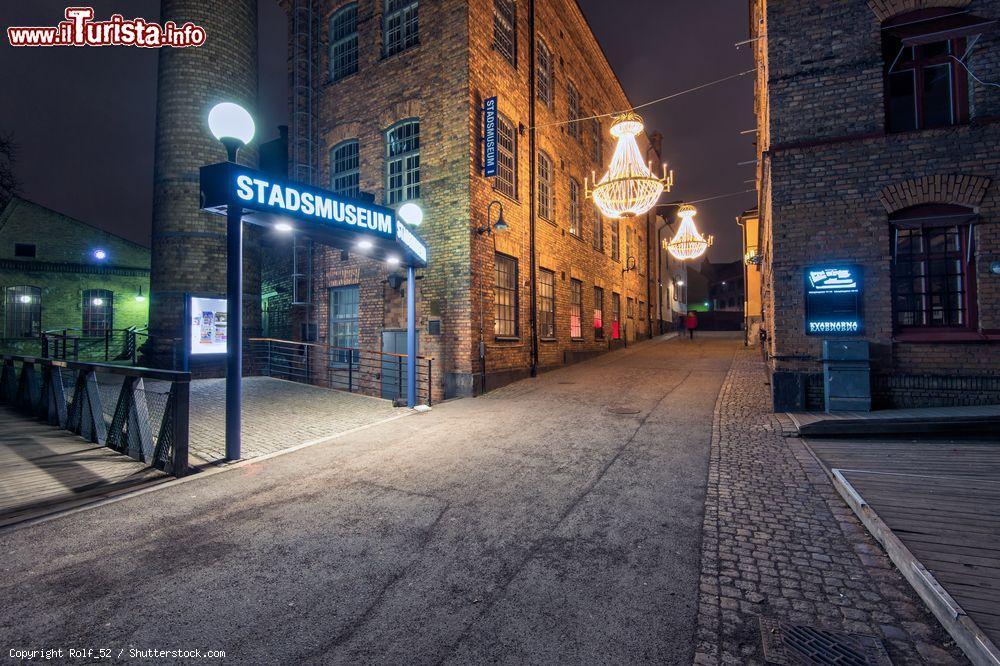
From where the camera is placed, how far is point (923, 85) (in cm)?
777

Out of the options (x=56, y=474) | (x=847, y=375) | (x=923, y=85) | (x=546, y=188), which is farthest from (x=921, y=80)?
(x=56, y=474)

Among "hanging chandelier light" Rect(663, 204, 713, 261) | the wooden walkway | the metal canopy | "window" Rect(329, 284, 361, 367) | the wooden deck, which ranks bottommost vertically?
the wooden walkway

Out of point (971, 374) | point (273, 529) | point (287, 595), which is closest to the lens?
point (287, 595)

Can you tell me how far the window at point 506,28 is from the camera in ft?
40.8

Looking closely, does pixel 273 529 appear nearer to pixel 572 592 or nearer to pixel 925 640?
pixel 572 592

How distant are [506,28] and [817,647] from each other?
15.1 meters

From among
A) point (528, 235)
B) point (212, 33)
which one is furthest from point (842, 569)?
point (212, 33)

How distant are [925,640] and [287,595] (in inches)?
143

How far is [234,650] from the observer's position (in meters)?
2.34

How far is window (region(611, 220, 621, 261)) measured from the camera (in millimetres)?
21688

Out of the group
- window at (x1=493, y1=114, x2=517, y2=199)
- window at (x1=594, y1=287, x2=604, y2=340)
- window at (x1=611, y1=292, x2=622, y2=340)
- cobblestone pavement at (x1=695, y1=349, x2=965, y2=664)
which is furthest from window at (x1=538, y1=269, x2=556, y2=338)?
cobblestone pavement at (x1=695, y1=349, x2=965, y2=664)

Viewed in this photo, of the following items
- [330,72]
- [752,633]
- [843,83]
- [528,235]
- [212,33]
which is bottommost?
[752,633]

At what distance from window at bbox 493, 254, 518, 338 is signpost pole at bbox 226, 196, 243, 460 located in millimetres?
6768

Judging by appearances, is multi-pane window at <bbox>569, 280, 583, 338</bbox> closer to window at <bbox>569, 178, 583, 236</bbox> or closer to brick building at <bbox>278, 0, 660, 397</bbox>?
brick building at <bbox>278, 0, 660, 397</bbox>
